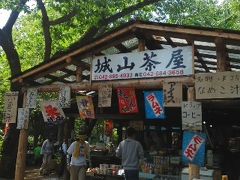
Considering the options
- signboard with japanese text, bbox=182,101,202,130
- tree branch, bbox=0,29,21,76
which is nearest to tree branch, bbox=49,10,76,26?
tree branch, bbox=0,29,21,76

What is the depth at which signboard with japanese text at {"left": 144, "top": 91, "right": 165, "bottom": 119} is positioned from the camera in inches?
377

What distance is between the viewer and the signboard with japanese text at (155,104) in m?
9.58

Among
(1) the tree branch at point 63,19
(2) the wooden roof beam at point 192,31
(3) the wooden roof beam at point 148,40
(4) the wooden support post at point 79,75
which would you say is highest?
(1) the tree branch at point 63,19

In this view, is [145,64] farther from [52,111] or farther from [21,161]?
[21,161]

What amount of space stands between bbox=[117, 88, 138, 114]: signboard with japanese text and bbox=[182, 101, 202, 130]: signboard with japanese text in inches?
72.0

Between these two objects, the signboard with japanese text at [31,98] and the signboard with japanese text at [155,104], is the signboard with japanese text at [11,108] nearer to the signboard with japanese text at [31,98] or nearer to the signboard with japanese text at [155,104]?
the signboard with japanese text at [31,98]

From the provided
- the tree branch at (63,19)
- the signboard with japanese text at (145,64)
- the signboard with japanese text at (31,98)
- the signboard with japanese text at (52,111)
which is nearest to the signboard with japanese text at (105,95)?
the signboard with japanese text at (145,64)

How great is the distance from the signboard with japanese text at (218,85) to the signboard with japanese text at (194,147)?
3.20 feet

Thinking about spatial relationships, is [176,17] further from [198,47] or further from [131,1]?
[198,47]

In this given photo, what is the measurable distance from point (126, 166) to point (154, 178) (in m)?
2.48

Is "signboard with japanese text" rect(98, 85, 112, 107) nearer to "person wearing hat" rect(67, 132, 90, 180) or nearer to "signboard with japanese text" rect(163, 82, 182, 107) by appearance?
"person wearing hat" rect(67, 132, 90, 180)

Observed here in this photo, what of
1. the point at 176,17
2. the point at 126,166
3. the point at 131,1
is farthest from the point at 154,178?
the point at 176,17

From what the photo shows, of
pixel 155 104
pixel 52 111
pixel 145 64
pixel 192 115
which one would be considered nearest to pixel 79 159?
pixel 52 111

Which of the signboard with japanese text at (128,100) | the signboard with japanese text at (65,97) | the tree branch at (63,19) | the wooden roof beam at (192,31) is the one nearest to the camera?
the wooden roof beam at (192,31)
